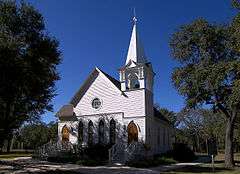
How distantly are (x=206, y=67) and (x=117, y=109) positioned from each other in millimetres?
10549

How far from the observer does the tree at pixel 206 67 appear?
1267 inches

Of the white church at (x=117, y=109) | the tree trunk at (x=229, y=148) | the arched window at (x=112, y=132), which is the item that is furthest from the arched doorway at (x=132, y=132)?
the tree trunk at (x=229, y=148)

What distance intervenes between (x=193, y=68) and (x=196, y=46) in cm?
225

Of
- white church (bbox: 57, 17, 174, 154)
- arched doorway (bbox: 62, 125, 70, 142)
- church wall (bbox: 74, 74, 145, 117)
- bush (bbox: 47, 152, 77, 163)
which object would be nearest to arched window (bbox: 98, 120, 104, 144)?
white church (bbox: 57, 17, 174, 154)

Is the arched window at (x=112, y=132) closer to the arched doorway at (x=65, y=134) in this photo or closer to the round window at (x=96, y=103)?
the round window at (x=96, y=103)

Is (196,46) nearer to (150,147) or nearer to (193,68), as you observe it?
(193,68)

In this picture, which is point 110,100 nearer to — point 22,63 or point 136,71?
point 136,71

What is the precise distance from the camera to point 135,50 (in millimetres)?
39281

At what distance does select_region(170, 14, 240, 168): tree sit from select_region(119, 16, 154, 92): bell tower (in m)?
3.85

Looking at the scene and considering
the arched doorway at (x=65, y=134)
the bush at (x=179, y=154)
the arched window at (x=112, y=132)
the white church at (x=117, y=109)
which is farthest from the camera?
the arched doorway at (x=65, y=134)

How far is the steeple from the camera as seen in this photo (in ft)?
127

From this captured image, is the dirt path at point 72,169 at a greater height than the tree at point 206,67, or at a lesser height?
lesser

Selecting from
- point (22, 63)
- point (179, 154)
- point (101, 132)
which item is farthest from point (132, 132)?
point (22, 63)

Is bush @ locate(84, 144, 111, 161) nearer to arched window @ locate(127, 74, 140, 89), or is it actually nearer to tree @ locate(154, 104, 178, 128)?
arched window @ locate(127, 74, 140, 89)
